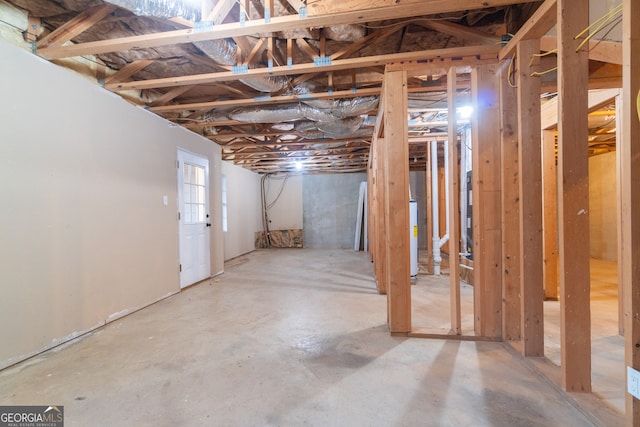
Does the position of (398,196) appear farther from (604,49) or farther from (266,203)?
(266,203)

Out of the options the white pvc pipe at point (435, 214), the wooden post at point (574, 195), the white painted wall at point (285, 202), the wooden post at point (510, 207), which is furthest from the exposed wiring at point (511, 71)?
the white painted wall at point (285, 202)

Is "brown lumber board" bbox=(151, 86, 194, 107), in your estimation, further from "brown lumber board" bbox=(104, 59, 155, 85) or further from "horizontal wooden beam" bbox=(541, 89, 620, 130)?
"horizontal wooden beam" bbox=(541, 89, 620, 130)

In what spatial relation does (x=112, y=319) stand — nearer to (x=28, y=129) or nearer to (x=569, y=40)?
(x=28, y=129)

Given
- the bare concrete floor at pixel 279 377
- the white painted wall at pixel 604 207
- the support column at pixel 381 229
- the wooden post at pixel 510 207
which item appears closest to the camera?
the bare concrete floor at pixel 279 377

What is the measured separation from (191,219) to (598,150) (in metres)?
8.29

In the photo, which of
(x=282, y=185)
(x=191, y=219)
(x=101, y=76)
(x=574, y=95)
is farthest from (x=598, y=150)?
(x=101, y=76)

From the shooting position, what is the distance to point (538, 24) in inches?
69.6

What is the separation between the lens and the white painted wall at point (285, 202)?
869 cm

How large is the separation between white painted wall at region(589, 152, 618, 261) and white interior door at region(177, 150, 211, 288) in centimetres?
794

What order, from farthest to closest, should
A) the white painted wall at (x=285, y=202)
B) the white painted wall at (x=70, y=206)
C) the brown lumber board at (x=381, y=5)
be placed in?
the white painted wall at (x=285, y=202) < the white painted wall at (x=70, y=206) < the brown lumber board at (x=381, y=5)

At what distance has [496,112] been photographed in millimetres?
2238

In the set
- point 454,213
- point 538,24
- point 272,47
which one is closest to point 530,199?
point 454,213

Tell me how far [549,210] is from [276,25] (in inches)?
139

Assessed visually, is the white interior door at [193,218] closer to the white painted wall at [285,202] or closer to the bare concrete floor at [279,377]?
the bare concrete floor at [279,377]
